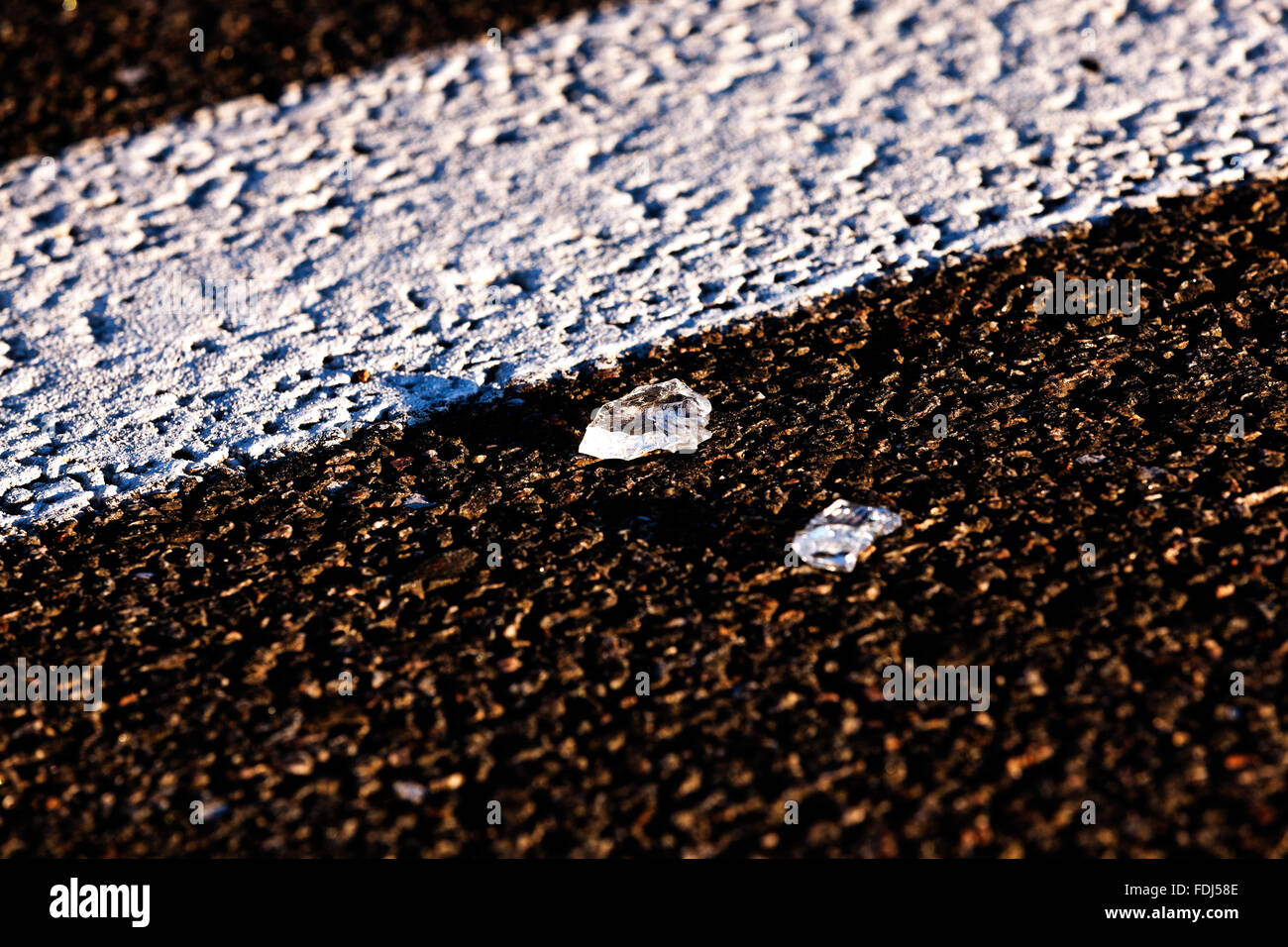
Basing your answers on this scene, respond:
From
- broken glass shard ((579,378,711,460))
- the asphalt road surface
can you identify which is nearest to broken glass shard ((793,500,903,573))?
the asphalt road surface

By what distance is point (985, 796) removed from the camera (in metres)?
2.18

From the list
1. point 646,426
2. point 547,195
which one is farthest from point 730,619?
point 547,195

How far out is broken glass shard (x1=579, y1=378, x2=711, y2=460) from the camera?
3.09 m

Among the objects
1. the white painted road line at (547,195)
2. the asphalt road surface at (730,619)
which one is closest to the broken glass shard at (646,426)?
the asphalt road surface at (730,619)

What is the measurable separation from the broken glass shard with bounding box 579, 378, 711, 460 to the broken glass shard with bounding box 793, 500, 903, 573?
46 cm

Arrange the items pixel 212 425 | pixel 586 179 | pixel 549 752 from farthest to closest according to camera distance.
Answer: pixel 586 179 < pixel 212 425 < pixel 549 752

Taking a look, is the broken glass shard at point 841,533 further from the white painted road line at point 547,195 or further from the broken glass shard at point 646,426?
the white painted road line at point 547,195

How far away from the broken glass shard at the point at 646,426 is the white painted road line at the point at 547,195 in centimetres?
42

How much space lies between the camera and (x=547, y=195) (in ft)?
14.3

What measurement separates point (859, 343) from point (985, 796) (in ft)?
5.22

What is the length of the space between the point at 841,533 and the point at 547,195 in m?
2.14

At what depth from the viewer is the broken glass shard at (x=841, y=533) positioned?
2693 millimetres
